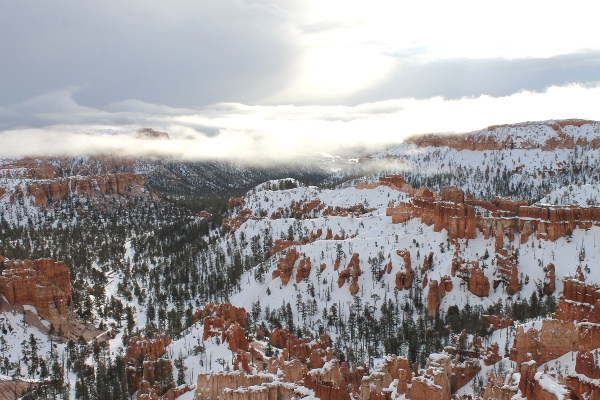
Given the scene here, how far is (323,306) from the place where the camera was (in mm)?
86250

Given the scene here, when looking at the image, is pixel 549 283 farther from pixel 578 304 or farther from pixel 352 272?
pixel 352 272

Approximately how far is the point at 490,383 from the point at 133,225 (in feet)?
526

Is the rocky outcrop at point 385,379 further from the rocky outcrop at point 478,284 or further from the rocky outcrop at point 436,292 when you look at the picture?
the rocky outcrop at point 478,284

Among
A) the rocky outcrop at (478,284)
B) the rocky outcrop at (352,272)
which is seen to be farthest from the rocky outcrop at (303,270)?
the rocky outcrop at (478,284)

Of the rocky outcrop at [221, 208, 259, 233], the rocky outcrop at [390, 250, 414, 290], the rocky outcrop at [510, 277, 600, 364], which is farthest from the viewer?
the rocky outcrop at [221, 208, 259, 233]

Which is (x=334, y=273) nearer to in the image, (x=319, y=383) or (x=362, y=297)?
(x=362, y=297)

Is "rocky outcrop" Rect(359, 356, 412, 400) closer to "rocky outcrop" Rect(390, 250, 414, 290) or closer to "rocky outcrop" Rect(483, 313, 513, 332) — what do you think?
"rocky outcrop" Rect(483, 313, 513, 332)

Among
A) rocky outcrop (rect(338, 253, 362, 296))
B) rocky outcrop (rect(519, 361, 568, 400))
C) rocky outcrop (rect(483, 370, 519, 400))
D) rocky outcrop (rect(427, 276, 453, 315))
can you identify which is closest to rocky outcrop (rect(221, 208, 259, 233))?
rocky outcrop (rect(338, 253, 362, 296))

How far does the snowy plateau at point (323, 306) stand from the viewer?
41844mm

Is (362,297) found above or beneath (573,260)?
beneath

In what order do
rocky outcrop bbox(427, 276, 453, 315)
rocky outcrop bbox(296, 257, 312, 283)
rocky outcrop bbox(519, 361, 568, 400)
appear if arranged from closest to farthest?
rocky outcrop bbox(519, 361, 568, 400)
rocky outcrop bbox(427, 276, 453, 315)
rocky outcrop bbox(296, 257, 312, 283)

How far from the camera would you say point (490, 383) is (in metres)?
36.3

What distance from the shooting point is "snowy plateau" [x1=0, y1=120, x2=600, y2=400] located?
4184 centimetres

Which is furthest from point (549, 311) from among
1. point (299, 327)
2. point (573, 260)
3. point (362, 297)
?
point (299, 327)
